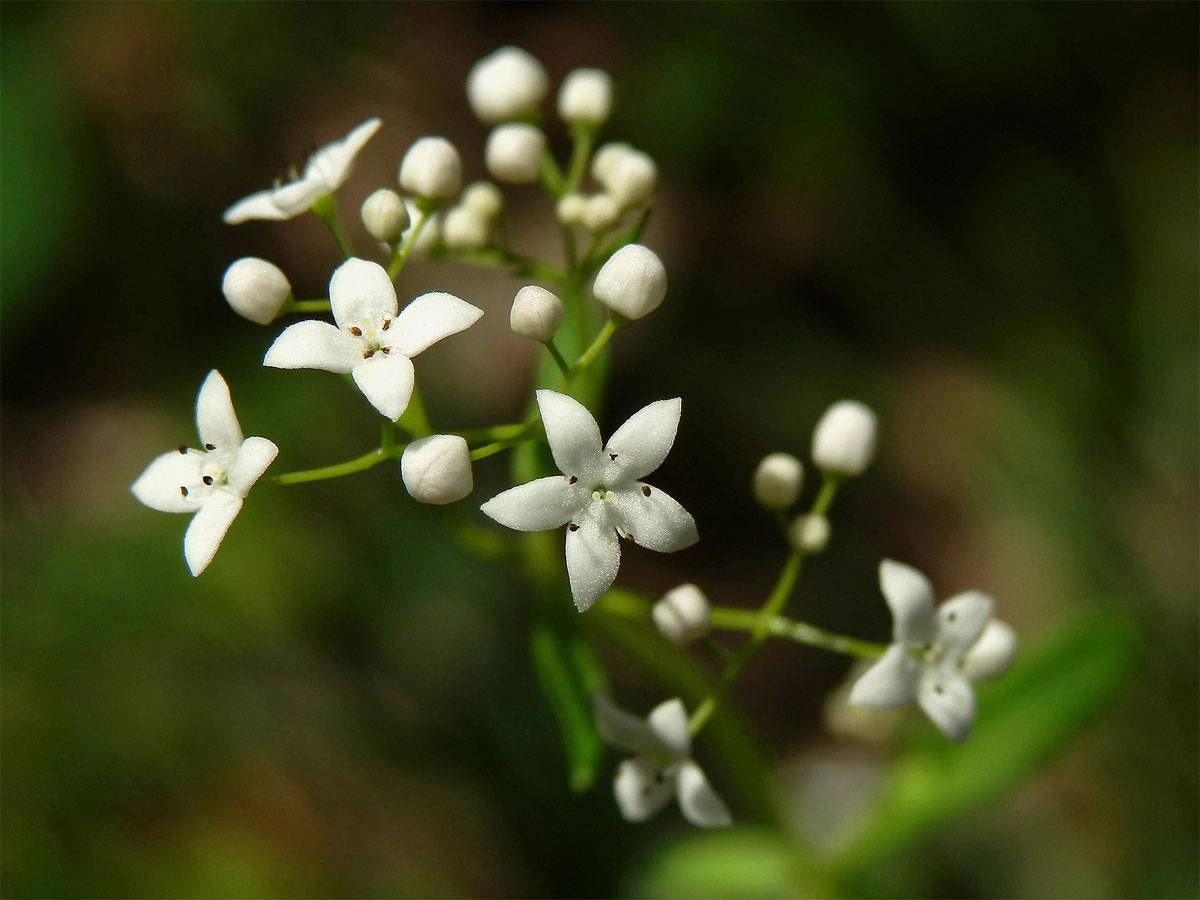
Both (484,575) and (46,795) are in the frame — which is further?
(484,575)

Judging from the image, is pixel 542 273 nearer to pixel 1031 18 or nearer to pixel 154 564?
pixel 154 564

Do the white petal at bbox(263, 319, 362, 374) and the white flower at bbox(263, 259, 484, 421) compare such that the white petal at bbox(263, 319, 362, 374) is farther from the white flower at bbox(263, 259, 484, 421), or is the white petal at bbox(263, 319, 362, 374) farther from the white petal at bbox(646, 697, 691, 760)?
the white petal at bbox(646, 697, 691, 760)

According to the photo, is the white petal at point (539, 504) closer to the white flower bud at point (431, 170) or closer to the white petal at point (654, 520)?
the white petal at point (654, 520)

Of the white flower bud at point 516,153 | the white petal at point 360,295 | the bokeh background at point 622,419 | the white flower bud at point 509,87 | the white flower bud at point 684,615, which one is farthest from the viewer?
the bokeh background at point 622,419

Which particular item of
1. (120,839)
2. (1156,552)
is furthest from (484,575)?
Answer: (1156,552)

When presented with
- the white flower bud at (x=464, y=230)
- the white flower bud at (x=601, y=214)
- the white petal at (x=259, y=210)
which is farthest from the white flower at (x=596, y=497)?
the white petal at (x=259, y=210)

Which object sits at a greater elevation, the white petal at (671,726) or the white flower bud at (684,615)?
the white flower bud at (684,615)
